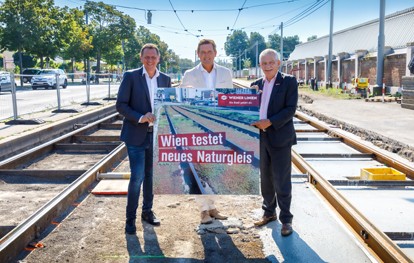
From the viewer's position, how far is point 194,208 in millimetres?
5297

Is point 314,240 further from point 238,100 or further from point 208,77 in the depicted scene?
point 208,77

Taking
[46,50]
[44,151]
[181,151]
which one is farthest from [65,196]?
[46,50]

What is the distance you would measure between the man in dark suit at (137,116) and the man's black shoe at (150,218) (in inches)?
11.3

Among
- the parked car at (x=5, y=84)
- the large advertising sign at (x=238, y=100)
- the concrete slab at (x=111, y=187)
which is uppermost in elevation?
the parked car at (x=5, y=84)

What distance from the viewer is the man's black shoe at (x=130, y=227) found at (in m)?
4.44

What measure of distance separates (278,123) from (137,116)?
54.9 inches

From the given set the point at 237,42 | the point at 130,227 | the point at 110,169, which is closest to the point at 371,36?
the point at 110,169

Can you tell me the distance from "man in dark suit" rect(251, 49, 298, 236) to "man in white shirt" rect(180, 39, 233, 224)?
52 cm

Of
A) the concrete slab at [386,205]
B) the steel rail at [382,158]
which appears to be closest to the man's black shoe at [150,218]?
the concrete slab at [386,205]

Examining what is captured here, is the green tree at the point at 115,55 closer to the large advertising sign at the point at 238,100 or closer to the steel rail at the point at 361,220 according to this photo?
the steel rail at the point at 361,220

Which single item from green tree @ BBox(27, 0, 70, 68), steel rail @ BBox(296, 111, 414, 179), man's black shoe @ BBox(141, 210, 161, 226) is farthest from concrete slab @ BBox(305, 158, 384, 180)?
green tree @ BBox(27, 0, 70, 68)

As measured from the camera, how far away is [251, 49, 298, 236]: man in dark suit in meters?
4.34

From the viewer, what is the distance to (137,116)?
4.34 metres

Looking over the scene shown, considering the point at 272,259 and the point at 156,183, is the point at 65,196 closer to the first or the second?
the point at 156,183
